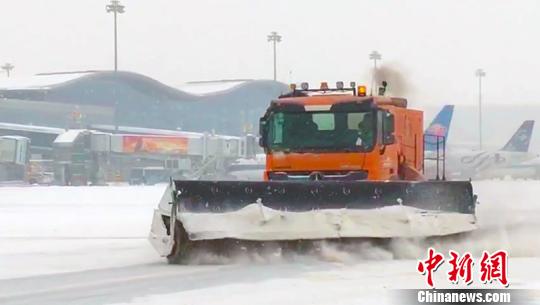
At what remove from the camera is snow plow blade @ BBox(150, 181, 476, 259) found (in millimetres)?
12312

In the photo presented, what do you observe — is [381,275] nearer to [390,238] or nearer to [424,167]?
[390,238]

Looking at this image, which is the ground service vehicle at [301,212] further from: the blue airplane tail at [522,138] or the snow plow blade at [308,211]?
the blue airplane tail at [522,138]

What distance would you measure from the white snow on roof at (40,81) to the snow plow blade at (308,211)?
79881mm

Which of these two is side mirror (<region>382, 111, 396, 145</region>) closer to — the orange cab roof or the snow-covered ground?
the orange cab roof

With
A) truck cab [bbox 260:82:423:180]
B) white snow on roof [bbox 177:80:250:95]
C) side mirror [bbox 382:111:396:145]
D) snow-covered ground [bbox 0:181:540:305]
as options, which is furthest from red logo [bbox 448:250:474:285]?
white snow on roof [bbox 177:80:250:95]

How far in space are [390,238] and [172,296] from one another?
4053mm

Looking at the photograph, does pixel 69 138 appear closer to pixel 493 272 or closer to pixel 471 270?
pixel 471 270

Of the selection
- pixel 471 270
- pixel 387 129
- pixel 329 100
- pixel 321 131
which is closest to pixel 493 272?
pixel 471 270

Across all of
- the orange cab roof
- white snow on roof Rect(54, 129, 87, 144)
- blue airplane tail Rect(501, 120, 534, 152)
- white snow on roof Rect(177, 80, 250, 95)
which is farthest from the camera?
white snow on roof Rect(177, 80, 250, 95)

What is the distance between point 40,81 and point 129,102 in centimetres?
950

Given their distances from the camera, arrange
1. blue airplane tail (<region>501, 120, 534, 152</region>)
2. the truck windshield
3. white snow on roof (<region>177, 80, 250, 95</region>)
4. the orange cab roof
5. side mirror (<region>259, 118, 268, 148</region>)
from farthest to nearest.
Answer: white snow on roof (<region>177, 80, 250, 95</region>) < blue airplane tail (<region>501, 120, 534, 152</region>) < side mirror (<region>259, 118, 268, 148</region>) < the orange cab roof < the truck windshield

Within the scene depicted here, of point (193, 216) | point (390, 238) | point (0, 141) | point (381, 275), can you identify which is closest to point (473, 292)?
point (381, 275)

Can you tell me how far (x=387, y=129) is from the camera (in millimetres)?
14297

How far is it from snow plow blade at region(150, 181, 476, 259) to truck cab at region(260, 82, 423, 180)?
1410 millimetres
